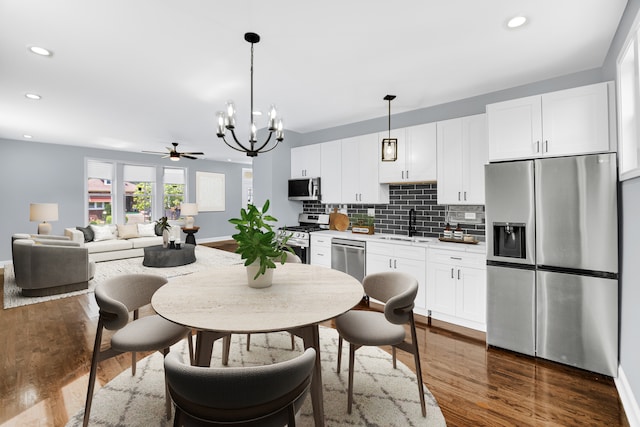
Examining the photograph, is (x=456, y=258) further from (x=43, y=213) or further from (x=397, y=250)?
(x=43, y=213)

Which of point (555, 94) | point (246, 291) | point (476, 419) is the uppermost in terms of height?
point (555, 94)

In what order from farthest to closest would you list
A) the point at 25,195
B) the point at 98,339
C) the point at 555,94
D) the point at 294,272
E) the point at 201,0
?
1. the point at 25,195
2. the point at 555,94
3. the point at 294,272
4. the point at 201,0
5. the point at 98,339

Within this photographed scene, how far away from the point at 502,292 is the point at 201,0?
3367 mm

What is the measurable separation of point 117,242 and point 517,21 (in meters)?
7.47

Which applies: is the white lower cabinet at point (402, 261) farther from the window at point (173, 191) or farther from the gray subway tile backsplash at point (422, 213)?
the window at point (173, 191)

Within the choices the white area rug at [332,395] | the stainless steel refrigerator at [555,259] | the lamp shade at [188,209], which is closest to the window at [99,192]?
the lamp shade at [188,209]

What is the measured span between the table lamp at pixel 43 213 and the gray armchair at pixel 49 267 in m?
1.77

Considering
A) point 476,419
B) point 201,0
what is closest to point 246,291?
point 476,419

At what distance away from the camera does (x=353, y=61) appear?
2840 millimetres

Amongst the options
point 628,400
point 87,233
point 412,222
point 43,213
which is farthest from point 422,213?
point 43,213

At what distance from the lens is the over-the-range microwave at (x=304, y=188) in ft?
16.3

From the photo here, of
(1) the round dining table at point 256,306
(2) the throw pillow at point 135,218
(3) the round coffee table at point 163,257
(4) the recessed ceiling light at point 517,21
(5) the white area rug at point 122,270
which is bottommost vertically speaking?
(5) the white area rug at point 122,270

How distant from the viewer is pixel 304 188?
5.05m

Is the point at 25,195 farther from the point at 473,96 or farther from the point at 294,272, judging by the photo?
the point at 473,96
